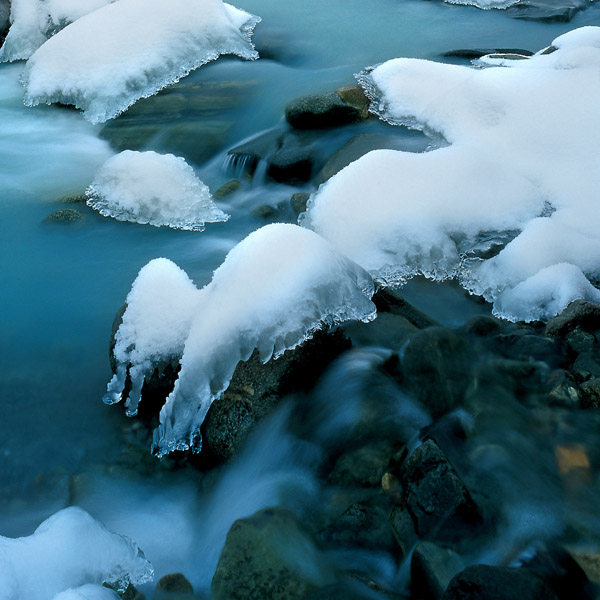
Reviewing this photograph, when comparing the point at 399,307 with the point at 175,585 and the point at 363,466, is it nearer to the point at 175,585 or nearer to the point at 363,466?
the point at 363,466

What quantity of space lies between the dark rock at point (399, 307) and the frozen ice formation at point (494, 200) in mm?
259

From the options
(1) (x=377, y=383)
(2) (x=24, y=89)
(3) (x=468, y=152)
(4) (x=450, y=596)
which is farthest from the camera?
(2) (x=24, y=89)

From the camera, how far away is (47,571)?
105 inches

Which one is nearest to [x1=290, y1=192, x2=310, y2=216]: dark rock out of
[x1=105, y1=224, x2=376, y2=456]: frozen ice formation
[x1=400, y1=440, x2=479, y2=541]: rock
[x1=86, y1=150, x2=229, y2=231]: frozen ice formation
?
[x1=86, y1=150, x2=229, y2=231]: frozen ice formation

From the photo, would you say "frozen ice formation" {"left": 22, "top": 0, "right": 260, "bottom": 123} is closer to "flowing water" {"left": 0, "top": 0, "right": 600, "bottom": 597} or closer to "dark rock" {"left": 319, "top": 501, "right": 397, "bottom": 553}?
"flowing water" {"left": 0, "top": 0, "right": 600, "bottom": 597}

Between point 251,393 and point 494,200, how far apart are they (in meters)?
2.25

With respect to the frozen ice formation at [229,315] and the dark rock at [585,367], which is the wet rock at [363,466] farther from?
the dark rock at [585,367]

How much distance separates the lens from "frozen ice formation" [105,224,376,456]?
3.34m

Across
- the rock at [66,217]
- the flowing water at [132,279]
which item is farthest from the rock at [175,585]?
the rock at [66,217]

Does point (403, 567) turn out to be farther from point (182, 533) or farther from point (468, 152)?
point (468, 152)

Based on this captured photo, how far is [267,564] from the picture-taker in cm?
271

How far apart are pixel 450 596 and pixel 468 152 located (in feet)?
11.3

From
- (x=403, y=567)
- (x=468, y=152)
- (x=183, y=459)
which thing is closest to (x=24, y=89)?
(x=468, y=152)

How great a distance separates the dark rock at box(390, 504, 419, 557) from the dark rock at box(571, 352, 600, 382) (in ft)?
4.03
